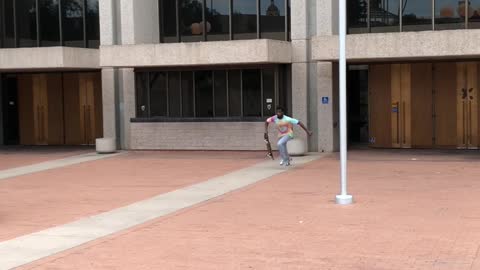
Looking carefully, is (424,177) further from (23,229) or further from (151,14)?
(151,14)

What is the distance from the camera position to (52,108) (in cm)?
2791

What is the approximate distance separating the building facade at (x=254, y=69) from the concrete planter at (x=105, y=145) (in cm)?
130

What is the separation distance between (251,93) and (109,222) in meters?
13.4

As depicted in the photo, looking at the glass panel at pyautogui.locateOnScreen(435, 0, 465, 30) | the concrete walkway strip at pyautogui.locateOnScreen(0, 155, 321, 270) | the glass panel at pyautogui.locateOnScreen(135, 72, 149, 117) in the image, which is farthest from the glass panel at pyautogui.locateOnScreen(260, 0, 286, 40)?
the concrete walkway strip at pyautogui.locateOnScreen(0, 155, 321, 270)

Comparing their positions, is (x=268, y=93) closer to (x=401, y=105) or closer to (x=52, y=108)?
(x=401, y=105)

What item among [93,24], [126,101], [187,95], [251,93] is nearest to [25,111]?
[93,24]

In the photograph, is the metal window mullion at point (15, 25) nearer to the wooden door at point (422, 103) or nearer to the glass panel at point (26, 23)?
the glass panel at point (26, 23)

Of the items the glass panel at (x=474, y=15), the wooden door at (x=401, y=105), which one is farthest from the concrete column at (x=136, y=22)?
the glass panel at (x=474, y=15)

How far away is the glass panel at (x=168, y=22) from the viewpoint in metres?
25.2

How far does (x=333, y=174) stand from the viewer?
51.8 ft

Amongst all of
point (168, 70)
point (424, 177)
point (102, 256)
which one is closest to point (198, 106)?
point (168, 70)

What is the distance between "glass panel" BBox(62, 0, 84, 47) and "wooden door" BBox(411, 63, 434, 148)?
1264 centimetres

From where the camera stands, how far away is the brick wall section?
2286cm

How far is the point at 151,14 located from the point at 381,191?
579 inches
